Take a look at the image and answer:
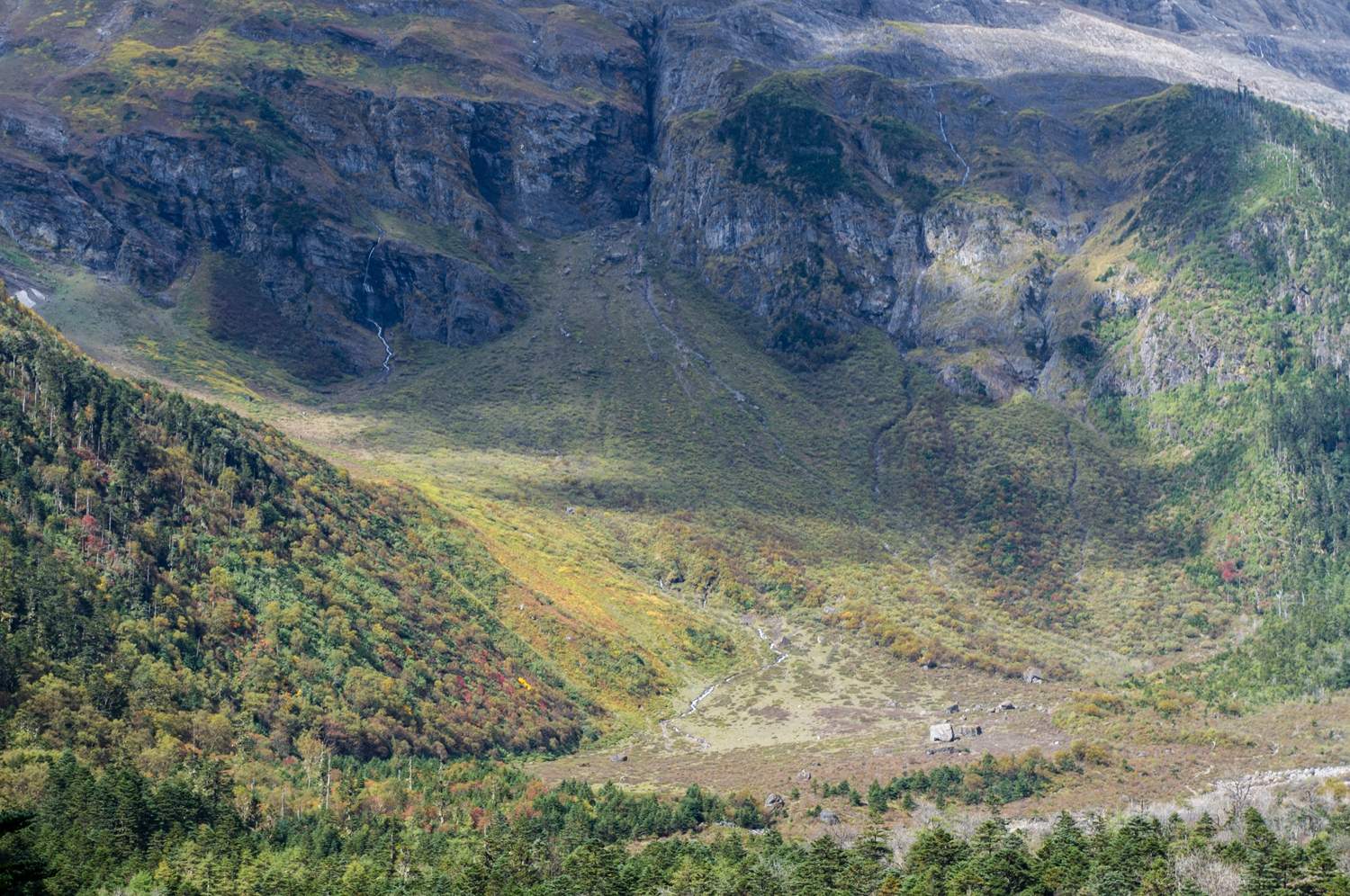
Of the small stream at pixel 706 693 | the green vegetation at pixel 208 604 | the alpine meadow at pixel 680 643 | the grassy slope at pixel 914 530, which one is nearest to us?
the alpine meadow at pixel 680 643

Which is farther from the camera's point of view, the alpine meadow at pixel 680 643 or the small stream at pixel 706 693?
the small stream at pixel 706 693

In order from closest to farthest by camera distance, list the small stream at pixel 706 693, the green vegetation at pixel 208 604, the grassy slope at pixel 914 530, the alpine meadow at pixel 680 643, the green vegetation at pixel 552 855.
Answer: the green vegetation at pixel 552 855 < the alpine meadow at pixel 680 643 < the green vegetation at pixel 208 604 < the small stream at pixel 706 693 < the grassy slope at pixel 914 530

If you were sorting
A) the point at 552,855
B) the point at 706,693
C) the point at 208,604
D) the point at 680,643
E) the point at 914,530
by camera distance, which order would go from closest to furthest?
the point at 552,855 < the point at 208,604 < the point at 706,693 < the point at 680,643 < the point at 914,530

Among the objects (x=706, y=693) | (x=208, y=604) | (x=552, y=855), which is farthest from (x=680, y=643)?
(x=552, y=855)

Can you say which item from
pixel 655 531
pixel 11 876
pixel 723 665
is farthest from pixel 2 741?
pixel 655 531

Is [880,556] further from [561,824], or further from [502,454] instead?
[561,824]

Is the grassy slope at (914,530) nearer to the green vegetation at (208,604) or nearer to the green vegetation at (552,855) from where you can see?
the green vegetation at (208,604)

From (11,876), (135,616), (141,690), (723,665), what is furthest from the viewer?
(723,665)

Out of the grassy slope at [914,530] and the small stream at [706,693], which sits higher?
the grassy slope at [914,530]

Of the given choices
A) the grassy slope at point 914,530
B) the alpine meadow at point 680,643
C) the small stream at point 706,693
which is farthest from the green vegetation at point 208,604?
the grassy slope at point 914,530

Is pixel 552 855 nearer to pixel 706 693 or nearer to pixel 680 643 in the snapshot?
pixel 706 693

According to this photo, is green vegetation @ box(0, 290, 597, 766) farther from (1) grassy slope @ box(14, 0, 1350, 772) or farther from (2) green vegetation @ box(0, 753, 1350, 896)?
(1) grassy slope @ box(14, 0, 1350, 772)
